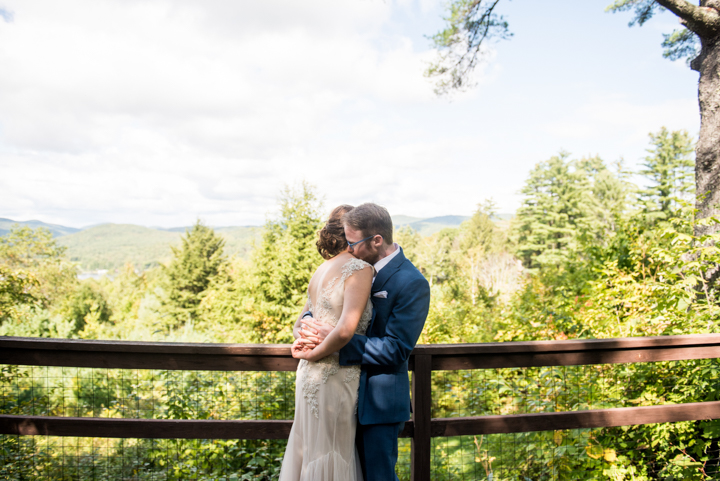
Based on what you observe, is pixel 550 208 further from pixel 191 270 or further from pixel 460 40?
pixel 460 40

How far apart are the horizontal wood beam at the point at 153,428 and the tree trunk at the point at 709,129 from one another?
381cm

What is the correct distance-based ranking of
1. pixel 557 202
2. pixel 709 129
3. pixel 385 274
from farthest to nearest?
pixel 557 202 → pixel 709 129 → pixel 385 274

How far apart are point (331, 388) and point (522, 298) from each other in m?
5.00

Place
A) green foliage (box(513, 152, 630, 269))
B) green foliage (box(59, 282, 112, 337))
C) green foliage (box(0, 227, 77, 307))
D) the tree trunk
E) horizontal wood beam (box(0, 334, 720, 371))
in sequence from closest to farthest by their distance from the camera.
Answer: horizontal wood beam (box(0, 334, 720, 371)) < the tree trunk < green foliage (box(0, 227, 77, 307)) < green foliage (box(59, 282, 112, 337)) < green foliage (box(513, 152, 630, 269))

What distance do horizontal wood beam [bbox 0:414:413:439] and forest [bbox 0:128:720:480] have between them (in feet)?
3.09

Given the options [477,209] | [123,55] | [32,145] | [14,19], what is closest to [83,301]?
[14,19]

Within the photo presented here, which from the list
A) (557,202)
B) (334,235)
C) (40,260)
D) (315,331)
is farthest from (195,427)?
(557,202)

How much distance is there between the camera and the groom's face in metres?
1.61

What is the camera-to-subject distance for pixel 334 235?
169 cm

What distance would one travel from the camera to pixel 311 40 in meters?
42.8

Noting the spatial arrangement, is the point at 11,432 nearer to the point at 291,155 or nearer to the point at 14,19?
the point at 14,19

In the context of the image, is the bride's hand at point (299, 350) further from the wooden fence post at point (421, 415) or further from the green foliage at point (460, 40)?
the green foliage at point (460, 40)

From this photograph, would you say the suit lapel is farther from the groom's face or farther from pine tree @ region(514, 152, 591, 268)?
pine tree @ region(514, 152, 591, 268)

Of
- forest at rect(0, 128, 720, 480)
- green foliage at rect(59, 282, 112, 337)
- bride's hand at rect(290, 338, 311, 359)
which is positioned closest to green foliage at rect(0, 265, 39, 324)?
forest at rect(0, 128, 720, 480)
